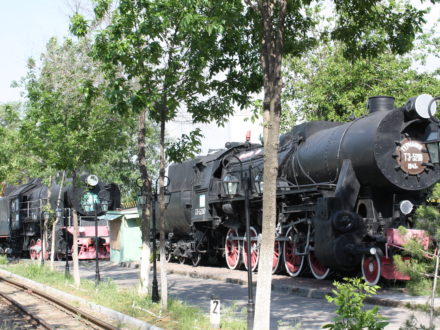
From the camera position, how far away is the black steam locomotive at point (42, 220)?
27.5 m

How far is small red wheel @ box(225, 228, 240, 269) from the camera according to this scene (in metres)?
19.3

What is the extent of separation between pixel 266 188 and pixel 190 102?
4.50m

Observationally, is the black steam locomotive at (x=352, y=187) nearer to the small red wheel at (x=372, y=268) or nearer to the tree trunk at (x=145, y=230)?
the small red wheel at (x=372, y=268)

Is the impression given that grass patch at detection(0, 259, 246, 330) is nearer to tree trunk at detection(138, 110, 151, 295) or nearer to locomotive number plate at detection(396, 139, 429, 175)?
tree trunk at detection(138, 110, 151, 295)

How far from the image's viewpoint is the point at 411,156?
13273 mm

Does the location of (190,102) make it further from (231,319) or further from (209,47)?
(231,319)

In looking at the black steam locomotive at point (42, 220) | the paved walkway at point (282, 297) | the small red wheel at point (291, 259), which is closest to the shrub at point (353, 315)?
the paved walkway at point (282, 297)

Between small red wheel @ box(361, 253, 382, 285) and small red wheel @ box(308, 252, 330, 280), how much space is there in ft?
5.00

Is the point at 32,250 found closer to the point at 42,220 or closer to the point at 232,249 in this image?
the point at 42,220

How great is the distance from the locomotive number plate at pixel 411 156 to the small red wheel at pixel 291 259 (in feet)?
12.0

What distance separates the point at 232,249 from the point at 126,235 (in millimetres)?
9433

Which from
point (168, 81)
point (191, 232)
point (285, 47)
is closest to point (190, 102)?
point (168, 81)

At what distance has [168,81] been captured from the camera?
36.2 ft

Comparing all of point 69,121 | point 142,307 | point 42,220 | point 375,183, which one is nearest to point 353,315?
point 142,307
